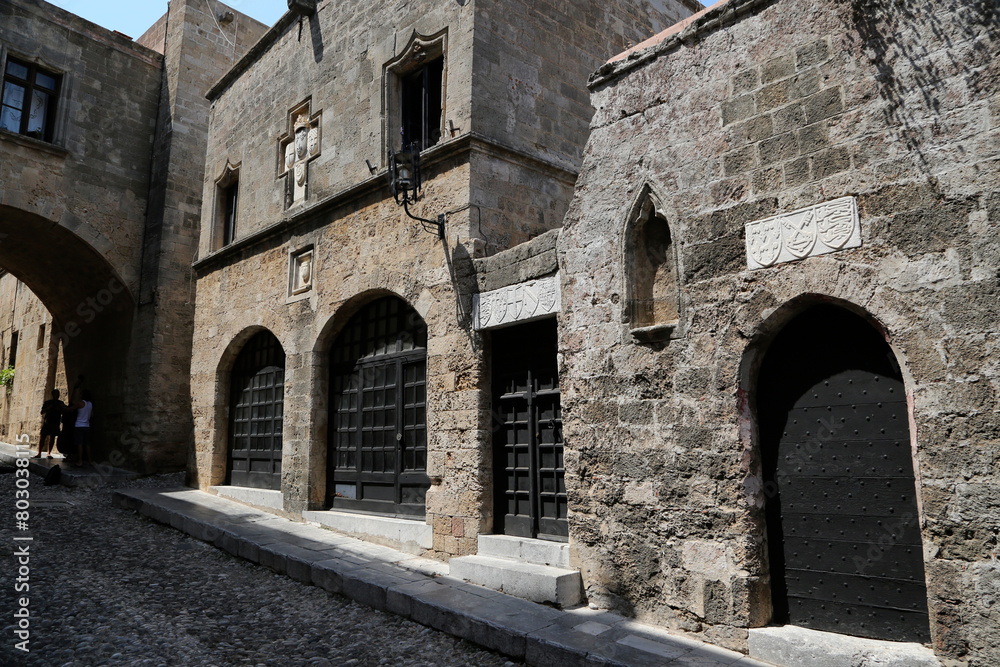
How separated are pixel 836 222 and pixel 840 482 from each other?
1423 millimetres

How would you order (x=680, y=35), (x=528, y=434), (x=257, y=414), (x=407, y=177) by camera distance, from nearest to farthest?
(x=680, y=35), (x=528, y=434), (x=407, y=177), (x=257, y=414)

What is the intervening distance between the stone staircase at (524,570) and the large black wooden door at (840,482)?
1343 mm

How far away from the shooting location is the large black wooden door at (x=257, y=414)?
880 cm

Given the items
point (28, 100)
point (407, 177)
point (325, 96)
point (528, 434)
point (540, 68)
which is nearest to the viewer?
point (528, 434)

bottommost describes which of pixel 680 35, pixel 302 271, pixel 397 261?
pixel 397 261

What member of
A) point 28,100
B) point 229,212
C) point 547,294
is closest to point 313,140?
point 229,212

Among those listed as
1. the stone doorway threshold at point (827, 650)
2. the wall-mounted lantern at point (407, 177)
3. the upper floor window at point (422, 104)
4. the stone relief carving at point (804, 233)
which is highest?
the upper floor window at point (422, 104)

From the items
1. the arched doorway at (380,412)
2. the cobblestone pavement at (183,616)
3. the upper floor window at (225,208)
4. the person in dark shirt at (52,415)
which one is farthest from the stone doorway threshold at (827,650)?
the person in dark shirt at (52,415)

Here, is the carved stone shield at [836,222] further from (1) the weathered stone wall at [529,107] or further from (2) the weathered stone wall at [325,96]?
(2) the weathered stone wall at [325,96]

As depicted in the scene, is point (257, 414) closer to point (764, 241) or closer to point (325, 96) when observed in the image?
point (325, 96)

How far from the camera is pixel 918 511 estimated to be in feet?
10.8

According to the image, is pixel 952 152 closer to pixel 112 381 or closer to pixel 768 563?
pixel 768 563

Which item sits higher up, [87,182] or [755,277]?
[87,182]

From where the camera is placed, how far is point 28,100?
36.6 feet
